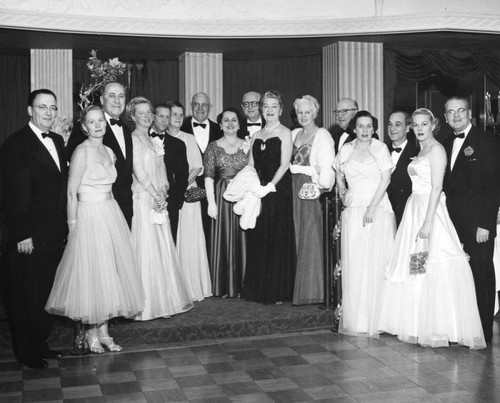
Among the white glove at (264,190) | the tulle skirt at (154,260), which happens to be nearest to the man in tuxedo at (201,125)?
the white glove at (264,190)

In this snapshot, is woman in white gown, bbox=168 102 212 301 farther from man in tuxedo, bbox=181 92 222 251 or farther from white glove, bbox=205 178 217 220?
man in tuxedo, bbox=181 92 222 251

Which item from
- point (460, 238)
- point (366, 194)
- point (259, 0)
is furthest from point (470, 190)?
point (259, 0)

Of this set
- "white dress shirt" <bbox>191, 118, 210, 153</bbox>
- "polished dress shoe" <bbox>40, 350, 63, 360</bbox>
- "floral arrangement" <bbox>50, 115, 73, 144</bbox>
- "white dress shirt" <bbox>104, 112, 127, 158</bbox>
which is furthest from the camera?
"floral arrangement" <bbox>50, 115, 73, 144</bbox>

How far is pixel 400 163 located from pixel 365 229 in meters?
0.67

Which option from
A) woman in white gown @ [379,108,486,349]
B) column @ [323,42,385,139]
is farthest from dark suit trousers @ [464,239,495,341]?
column @ [323,42,385,139]

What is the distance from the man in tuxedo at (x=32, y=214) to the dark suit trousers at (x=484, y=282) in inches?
120

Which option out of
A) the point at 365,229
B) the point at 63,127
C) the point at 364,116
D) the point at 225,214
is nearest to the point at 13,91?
the point at 63,127

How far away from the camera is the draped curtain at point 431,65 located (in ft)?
33.4

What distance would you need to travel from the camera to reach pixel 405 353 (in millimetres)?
5398

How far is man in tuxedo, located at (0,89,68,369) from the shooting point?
500cm

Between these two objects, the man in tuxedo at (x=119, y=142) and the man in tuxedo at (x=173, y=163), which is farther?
the man in tuxedo at (x=173, y=163)

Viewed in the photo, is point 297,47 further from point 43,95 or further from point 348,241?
point 43,95

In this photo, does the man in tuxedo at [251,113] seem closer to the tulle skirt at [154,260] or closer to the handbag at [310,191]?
the handbag at [310,191]

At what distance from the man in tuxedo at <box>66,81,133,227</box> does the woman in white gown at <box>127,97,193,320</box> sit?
12 cm
